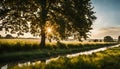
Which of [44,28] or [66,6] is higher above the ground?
[66,6]

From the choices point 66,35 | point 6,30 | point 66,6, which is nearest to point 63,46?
point 66,35

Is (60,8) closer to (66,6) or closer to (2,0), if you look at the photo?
(66,6)

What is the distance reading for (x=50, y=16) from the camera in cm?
4428

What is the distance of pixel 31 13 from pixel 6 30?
16.4ft

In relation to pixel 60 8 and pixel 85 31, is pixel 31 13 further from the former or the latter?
pixel 85 31

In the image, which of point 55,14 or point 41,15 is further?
point 55,14

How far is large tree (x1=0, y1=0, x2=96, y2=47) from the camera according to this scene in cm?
3944

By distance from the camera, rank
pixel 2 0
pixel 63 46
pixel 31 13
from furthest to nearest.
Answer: pixel 63 46, pixel 31 13, pixel 2 0

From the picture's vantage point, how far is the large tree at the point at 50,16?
3944 centimetres

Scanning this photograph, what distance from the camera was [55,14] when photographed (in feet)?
144

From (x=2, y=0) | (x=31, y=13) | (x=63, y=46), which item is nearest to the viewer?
(x=2, y=0)

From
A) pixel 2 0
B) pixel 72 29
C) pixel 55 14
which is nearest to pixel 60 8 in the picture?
pixel 55 14

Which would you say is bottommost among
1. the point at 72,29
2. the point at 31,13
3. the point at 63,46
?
the point at 63,46

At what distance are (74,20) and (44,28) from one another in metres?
4.78
